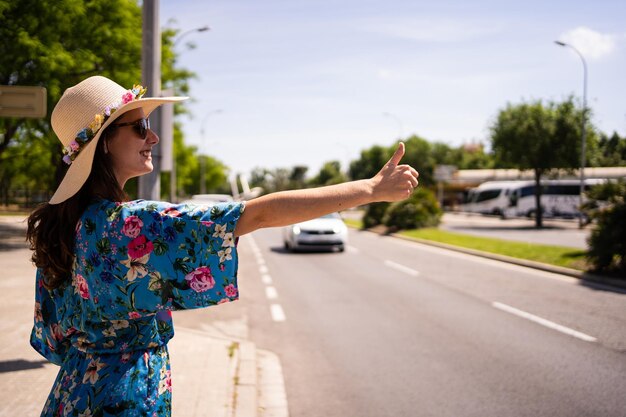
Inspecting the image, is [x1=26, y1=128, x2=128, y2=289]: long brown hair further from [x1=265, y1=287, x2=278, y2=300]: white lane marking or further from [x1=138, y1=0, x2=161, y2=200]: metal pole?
[x1=265, y1=287, x2=278, y2=300]: white lane marking

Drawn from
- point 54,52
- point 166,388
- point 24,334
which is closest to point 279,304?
A: point 24,334

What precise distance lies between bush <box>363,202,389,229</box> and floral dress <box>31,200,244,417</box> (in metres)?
30.3

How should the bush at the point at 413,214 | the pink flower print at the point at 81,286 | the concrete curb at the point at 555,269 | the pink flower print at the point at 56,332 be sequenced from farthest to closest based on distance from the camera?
the bush at the point at 413,214 < the concrete curb at the point at 555,269 < the pink flower print at the point at 56,332 < the pink flower print at the point at 81,286

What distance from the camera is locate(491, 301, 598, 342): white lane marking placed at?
7.05m

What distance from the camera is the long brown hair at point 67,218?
1.76 metres

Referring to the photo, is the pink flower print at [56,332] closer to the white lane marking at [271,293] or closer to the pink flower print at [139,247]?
the pink flower print at [139,247]

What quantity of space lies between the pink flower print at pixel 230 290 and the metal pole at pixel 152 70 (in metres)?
5.12

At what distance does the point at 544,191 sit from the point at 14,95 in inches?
1756

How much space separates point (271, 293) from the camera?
10.8 m

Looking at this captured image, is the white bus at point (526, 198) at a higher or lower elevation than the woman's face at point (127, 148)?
lower

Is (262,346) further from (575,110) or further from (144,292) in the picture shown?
(575,110)

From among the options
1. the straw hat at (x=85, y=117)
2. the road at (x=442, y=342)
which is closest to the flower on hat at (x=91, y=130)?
the straw hat at (x=85, y=117)

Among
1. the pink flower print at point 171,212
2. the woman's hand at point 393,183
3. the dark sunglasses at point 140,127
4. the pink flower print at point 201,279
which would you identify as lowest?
the pink flower print at point 201,279

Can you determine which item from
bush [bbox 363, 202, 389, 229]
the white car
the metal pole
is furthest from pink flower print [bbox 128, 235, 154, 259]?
bush [bbox 363, 202, 389, 229]
